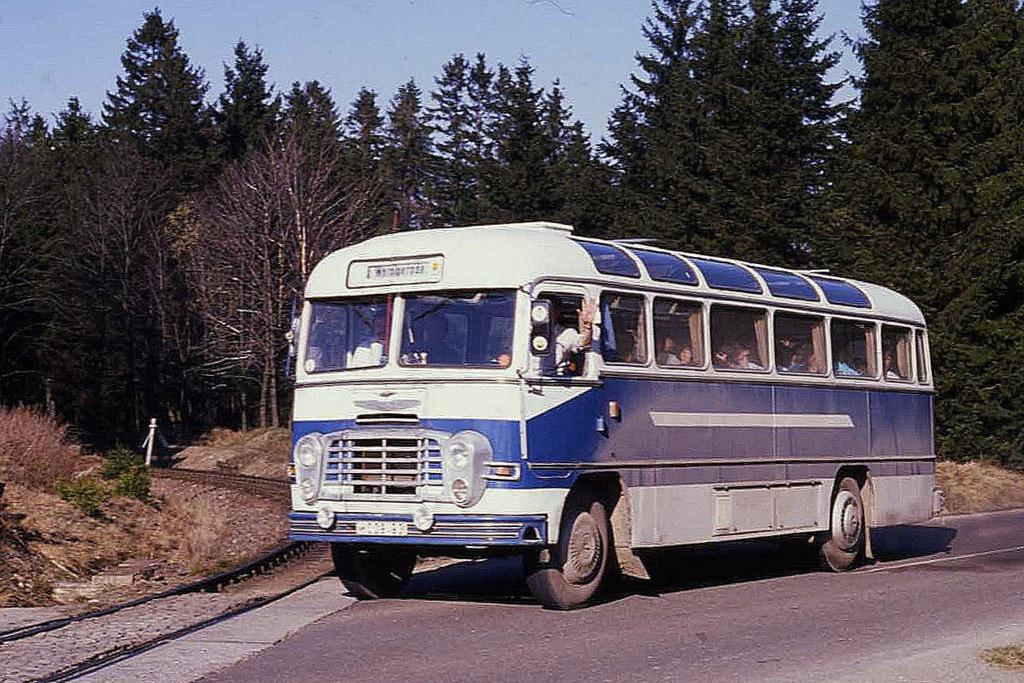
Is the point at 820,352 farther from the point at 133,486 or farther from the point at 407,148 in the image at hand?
the point at 407,148

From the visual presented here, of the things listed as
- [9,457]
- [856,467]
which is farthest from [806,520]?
[9,457]

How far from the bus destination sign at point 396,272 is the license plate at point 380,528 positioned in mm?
2181

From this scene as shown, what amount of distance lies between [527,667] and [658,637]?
177 centimetres

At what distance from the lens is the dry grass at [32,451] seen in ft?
82.1

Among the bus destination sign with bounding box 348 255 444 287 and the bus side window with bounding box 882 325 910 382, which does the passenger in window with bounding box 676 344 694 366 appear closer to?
the bus destination sign with bounding box 348 255 444 287

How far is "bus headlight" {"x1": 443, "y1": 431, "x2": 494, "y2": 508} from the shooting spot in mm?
13648

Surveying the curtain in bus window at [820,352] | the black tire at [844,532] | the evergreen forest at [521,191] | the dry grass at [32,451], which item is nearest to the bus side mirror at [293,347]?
the curtain in bus window at [820,352]

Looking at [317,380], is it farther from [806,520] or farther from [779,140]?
[779,140]

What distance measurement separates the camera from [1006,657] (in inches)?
438

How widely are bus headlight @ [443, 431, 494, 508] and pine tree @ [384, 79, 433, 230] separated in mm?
64972

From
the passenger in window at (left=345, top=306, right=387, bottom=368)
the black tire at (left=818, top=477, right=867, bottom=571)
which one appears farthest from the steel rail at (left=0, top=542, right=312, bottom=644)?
the black tire at (left=818, top=477, right=867, bottom=571)

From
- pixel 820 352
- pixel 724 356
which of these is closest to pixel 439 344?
pixel 724 356

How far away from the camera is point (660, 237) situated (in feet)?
165

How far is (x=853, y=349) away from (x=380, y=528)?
7.71 metres
